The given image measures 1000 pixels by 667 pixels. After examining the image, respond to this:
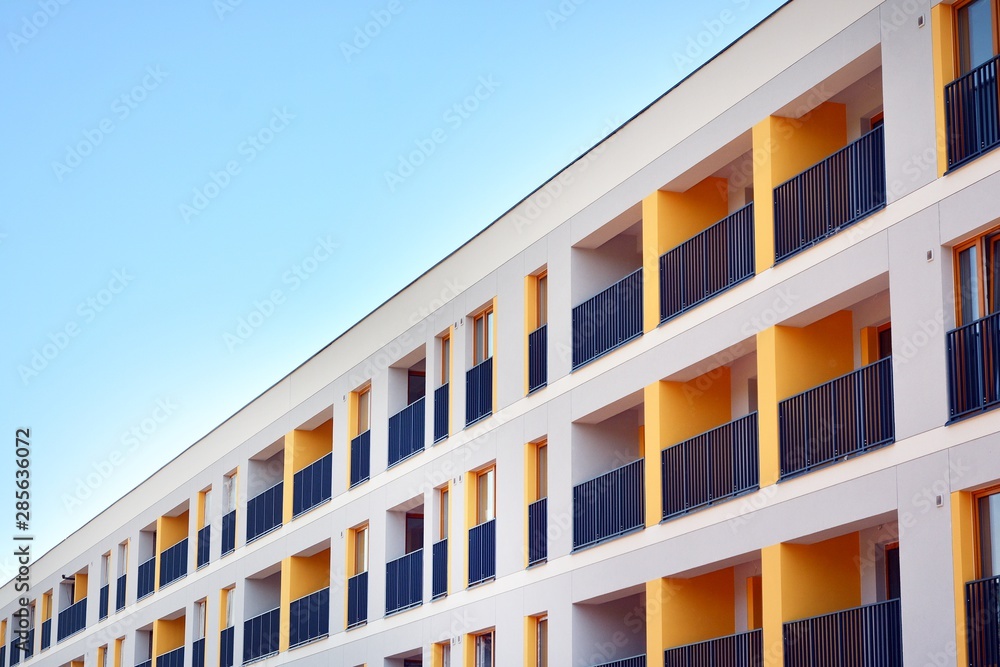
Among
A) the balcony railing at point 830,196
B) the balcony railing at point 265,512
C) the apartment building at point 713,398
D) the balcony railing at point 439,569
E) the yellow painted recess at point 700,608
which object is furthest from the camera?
the balcony railing at point 265,512

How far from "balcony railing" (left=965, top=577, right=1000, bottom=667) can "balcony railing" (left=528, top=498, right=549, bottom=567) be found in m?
10.3

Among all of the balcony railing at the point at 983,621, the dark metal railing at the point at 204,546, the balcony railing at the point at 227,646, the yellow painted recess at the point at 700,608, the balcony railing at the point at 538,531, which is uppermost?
the dark metal railing at the point at 204,546

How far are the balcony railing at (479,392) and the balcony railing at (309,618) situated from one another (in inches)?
287

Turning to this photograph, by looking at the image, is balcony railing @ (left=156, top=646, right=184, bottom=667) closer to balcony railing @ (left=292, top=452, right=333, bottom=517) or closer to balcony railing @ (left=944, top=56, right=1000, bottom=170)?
balcony railing @ (left=292, top=452, right=333, bottom=517)

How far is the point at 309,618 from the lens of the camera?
36.2m

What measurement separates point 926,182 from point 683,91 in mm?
6211

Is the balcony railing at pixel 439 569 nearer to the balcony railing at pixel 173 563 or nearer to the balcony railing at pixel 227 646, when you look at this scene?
the balcony railing at pixel 227 646

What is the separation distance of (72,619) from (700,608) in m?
33.9

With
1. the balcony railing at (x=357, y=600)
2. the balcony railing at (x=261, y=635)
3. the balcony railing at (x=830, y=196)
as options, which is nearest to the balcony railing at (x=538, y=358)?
the balcony railing at (x=830, y=196)

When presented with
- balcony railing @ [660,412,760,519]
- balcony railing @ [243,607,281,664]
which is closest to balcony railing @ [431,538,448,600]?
balcony railing @ [660,412,760,519]

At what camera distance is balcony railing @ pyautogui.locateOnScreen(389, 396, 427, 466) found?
106 ft

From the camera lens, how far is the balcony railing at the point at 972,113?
18.6 m

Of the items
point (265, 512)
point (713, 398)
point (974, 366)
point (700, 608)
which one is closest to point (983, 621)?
point (974, 366)

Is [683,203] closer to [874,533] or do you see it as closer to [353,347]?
[874,533]
